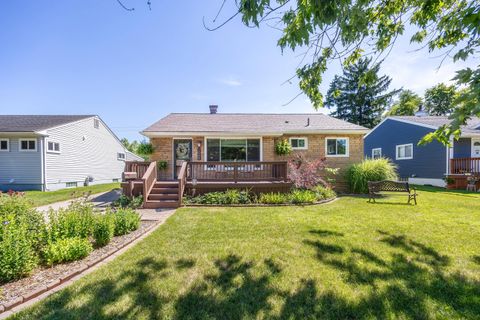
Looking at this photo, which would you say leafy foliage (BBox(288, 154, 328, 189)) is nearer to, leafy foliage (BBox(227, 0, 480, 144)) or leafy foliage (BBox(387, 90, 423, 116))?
leafy foliage (BBox(227, 0, 480, 144))

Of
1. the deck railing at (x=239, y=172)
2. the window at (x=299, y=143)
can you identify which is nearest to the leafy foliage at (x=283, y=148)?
the window at (x=299, y=143)

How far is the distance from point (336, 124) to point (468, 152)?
965 centimetres

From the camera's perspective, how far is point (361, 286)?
9.51ft

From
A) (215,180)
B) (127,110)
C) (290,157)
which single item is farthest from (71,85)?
(290,157)

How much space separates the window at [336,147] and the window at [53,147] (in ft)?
56.2

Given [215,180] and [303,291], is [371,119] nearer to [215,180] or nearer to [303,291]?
[215,180]

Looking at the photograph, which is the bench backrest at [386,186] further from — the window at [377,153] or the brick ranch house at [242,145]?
the window at [377,153]

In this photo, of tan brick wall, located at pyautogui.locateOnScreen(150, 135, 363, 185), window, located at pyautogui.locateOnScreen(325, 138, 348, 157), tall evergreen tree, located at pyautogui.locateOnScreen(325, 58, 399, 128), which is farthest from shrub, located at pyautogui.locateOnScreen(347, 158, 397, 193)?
tall evergreen tree, located at pyautogui.locateOnScreen(325, 58, 399, 128)

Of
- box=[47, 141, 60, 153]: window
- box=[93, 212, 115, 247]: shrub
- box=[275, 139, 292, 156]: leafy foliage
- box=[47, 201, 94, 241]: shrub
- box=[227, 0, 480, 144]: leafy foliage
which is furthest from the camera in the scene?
box=[47, 141, 60, 153]: window

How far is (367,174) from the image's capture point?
10820 millimetres

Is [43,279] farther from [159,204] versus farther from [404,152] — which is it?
[404,152]

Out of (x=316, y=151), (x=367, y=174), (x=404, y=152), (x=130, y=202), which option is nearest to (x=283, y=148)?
(x=316, y=151)

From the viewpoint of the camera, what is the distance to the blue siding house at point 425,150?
13.8 meters

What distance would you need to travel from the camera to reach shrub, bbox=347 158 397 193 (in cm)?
1072
